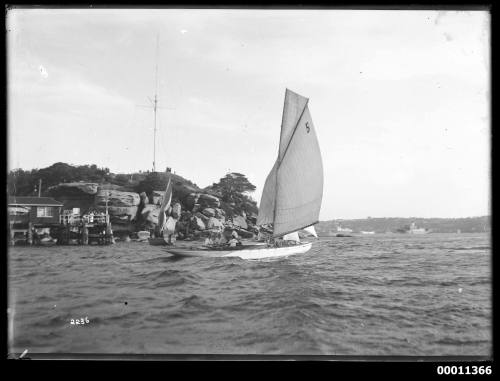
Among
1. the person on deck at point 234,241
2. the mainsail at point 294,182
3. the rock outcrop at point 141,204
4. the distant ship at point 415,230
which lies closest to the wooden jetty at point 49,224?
the rock outcrop at point 141,204

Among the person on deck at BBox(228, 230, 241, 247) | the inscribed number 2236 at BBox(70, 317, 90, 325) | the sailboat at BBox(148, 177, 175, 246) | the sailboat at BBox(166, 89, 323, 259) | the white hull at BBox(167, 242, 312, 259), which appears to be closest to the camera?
the inscribed number 2236 at BBox(70, 317, 90, 325)

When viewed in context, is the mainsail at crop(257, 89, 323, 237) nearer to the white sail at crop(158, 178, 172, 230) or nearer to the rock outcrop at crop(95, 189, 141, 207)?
the white sail at crop(158, 178, 172, 230)

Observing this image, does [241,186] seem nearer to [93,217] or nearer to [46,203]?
[93,217]

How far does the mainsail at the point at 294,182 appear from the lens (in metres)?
5.88

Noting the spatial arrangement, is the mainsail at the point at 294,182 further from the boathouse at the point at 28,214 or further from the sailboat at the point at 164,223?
the boathouse at the point at 28,214

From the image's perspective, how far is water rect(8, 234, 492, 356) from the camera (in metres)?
4.12

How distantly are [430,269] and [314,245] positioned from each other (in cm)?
584

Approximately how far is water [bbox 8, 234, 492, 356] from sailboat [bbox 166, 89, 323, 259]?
1954 millimetres

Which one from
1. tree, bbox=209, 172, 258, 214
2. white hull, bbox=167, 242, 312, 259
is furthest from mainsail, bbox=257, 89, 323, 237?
white hull, bbox=167, 242, 312, 259

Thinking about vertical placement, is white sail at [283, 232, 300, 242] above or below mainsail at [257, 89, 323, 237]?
below

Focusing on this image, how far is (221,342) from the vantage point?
13.5 feet

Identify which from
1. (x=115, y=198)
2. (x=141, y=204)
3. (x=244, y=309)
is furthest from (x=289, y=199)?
(x=115, y=198)
